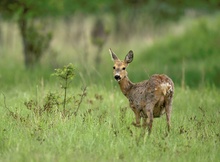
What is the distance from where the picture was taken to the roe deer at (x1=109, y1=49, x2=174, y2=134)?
26.5 feet

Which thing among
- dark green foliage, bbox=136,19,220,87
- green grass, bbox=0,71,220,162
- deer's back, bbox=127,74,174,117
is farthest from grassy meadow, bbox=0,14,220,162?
dark green foliage, bbox=136,19,220,87

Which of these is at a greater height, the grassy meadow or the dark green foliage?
the dark green foliage

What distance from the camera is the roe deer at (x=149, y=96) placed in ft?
26.5

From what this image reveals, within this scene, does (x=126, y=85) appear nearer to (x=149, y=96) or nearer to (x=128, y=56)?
(x=128, y=56)

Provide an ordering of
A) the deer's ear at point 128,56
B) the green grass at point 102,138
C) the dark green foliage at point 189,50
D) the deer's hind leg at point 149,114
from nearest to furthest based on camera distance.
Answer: the green grass at point 102,138 < the deer's hind leg at point 149,114 < the deer's ear at point 128,56 < the dark green foliage at point 189,50

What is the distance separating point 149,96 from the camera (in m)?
8.14

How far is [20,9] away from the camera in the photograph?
15234mm

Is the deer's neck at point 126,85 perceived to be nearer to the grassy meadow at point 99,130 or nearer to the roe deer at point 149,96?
the roe deer at point 149,96

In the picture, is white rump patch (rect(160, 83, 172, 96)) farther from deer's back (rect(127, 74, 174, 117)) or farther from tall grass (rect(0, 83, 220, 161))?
tall grass (rect(0, 83, 220, 161))

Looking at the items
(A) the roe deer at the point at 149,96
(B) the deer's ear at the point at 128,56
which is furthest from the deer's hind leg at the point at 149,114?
(B) the deer's ear at the point at 128,56

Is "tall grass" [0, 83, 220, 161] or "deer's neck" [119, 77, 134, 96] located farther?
"deer's neck" [119, 77, 134, 96]

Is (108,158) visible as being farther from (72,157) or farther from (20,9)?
(20,9)

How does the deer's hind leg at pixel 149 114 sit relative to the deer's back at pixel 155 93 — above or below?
below

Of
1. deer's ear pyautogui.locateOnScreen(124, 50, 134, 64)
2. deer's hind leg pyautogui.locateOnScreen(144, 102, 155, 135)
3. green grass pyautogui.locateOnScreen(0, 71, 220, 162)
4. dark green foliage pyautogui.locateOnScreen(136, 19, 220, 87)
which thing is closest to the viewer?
green grass pyautogui.locateOnScreen(0, 71, 220, 162)
